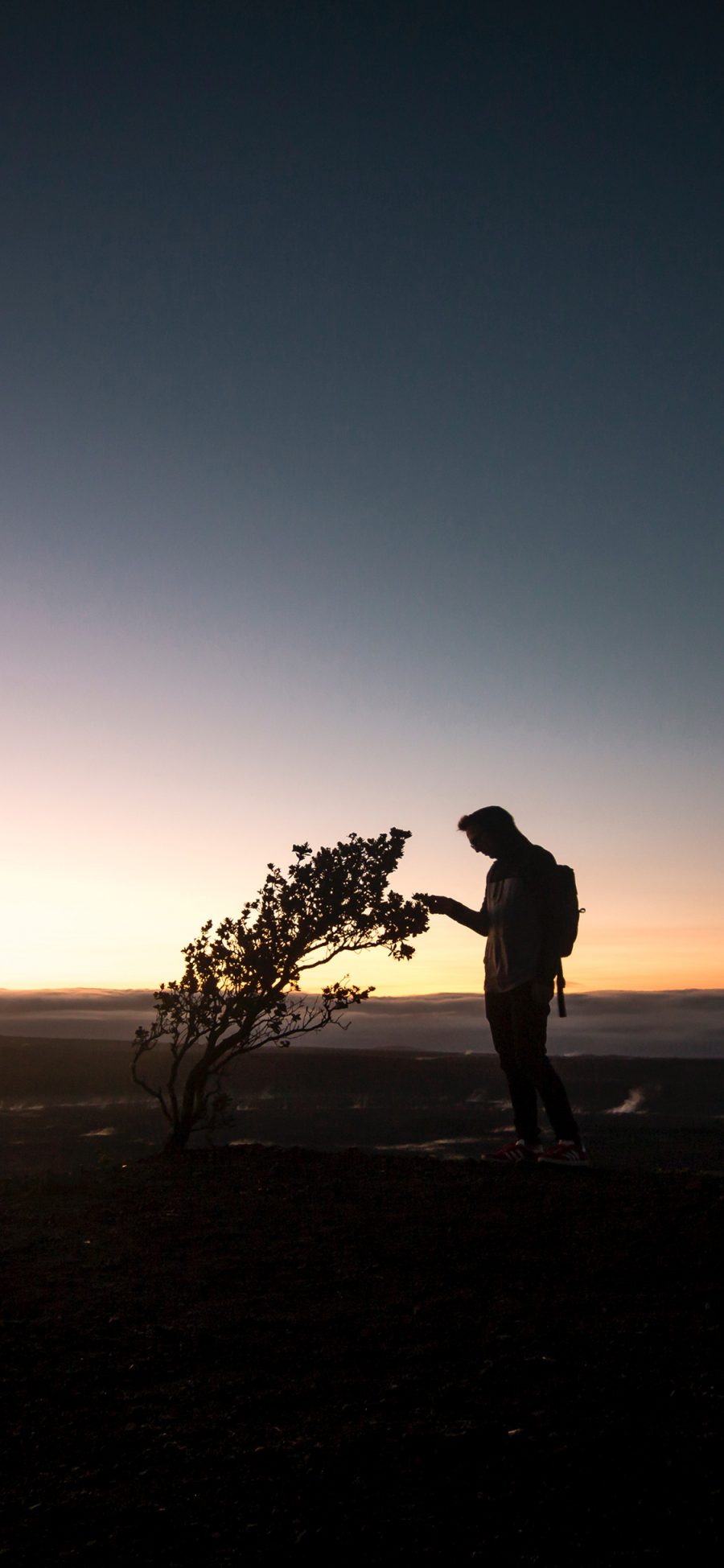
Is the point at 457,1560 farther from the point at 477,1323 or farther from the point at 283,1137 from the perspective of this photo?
the point at 283,1137

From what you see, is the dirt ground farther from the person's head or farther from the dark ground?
the dark ground

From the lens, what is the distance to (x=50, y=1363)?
3.87m

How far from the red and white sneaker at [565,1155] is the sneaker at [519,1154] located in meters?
0.06

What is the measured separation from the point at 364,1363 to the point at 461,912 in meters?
5.27

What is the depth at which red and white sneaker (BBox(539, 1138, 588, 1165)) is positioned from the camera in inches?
306

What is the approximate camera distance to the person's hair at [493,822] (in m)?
8.59

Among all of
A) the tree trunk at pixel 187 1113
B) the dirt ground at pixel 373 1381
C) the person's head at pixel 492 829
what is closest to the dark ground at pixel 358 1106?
the tree trunk at pixel 187 1113

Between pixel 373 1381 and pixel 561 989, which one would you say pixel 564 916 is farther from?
pixel 373 1381

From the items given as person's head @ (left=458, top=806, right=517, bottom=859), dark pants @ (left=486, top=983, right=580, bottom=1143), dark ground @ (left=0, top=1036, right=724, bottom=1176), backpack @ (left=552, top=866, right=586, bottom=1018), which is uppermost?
person's head @ (left=458, top=806, right=517, bottom=859)

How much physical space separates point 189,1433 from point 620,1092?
22.0 metres

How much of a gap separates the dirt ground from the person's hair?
2955 mm

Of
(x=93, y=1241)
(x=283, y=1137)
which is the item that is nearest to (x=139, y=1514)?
(x=93, y=1241)

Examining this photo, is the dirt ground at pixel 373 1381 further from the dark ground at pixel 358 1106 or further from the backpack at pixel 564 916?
the dark ground at pixel 358 1106

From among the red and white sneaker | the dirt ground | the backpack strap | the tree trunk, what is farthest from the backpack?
the tree trunk
